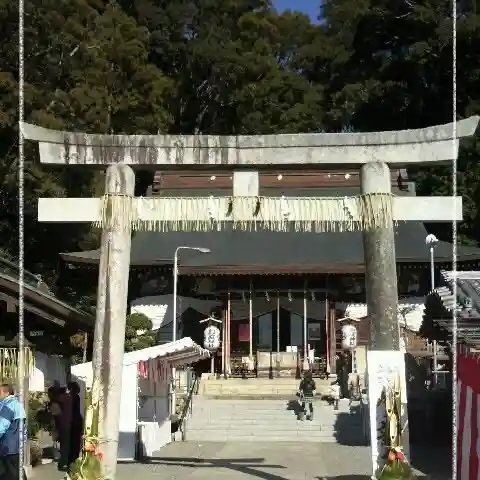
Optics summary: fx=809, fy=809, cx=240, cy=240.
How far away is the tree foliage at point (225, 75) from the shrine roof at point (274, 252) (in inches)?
114

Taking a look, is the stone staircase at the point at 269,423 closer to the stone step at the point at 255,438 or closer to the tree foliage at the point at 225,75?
the stone step at the point at 255,438

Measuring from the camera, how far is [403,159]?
1164 cm

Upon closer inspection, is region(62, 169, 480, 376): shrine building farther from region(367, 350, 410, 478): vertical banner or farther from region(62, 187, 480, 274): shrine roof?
region(367, 350, 410, 478): vertical banner

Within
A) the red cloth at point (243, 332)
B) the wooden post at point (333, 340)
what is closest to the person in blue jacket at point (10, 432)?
the wooden post at point (333, 340)

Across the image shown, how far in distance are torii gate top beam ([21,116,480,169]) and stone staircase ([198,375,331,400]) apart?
54.0ft

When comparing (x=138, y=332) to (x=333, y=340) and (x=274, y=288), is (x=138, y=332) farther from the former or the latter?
(x=333, y=340)

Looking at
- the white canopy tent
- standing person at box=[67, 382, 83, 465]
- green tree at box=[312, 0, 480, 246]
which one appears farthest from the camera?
green tree at box=[312, 0, 480, 246]

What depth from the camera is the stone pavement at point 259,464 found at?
45.5 feet

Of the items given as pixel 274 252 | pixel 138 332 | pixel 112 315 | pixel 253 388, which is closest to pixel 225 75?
pixel 274 252

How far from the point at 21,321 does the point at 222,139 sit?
448cm

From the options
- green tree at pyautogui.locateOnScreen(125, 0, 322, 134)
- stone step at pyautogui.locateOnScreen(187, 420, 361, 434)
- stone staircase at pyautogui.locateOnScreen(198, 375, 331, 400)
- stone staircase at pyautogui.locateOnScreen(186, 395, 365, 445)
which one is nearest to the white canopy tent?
stone step at pyautogui.locateOnScreen(187, 420, 361, 434)

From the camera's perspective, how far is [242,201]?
1185 centimetres

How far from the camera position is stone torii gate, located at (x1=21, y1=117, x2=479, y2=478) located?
452 inches

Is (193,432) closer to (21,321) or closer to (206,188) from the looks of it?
(21,321)
